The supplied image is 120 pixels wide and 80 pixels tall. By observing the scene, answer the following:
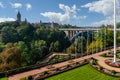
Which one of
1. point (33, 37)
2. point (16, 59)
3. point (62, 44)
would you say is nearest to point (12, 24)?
point (33, 37)

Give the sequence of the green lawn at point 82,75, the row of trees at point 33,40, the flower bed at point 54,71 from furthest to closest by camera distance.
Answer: the row of trees at point 33,40 → the green lawn at point 82,75 → the flower bed at point 54,71

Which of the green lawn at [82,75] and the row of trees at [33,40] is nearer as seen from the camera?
the green lawn at [82,75]

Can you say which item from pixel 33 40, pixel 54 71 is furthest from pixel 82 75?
pixel 33 40

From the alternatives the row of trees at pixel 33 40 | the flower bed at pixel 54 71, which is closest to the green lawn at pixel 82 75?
the flower bed at pixel 54 71

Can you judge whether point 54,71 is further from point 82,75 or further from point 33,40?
point 33,40

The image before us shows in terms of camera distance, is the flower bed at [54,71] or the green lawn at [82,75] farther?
the green lawn at [82,75]

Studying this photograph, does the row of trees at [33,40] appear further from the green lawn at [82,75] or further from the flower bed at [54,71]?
the green lawn at [82,75]

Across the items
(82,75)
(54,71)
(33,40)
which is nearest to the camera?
(82,75)

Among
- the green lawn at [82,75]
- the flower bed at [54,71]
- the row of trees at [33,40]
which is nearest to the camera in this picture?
the flower bed at [54,71]

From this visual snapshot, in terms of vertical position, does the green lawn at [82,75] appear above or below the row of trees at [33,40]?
below

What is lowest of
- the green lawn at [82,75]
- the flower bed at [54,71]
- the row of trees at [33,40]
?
the green lawn at [82,75]

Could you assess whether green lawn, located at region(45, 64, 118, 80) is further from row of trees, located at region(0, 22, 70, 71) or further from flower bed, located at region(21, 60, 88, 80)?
row of trees, located at region(0, 22, 70, 71)

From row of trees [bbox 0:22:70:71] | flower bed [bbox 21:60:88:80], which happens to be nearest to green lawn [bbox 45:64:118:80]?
flower bed [bbox 21:60:88:80]

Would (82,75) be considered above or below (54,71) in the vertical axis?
below
